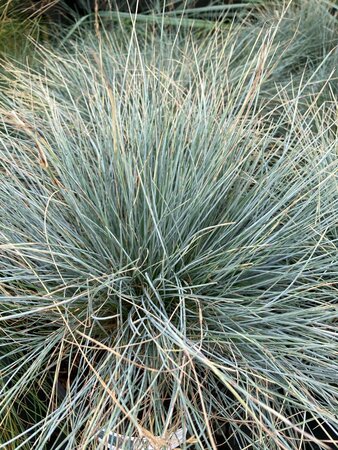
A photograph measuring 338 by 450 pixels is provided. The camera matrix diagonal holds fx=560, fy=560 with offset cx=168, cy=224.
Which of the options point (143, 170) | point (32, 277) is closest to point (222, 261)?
point (143, 170)

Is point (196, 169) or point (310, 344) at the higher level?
point (196, 169)

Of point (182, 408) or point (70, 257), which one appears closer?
point (182, 408)

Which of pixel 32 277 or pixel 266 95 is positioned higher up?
pixel 266 95

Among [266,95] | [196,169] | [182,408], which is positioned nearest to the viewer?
[182,408]

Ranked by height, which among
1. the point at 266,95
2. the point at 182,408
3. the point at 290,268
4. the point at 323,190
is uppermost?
the point at 266,95

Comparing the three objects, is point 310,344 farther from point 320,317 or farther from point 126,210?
point 126,210

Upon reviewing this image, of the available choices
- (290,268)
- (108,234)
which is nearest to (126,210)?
(108,234)

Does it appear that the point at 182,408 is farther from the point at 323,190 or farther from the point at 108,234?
the point at 323,190

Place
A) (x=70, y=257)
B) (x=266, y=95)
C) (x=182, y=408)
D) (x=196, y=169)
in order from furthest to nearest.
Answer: (x=266, y=95)
(x=196, y=169)
(x=70, y=257)
(x=182, y=408)

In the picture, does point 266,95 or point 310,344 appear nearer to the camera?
point 310,344
